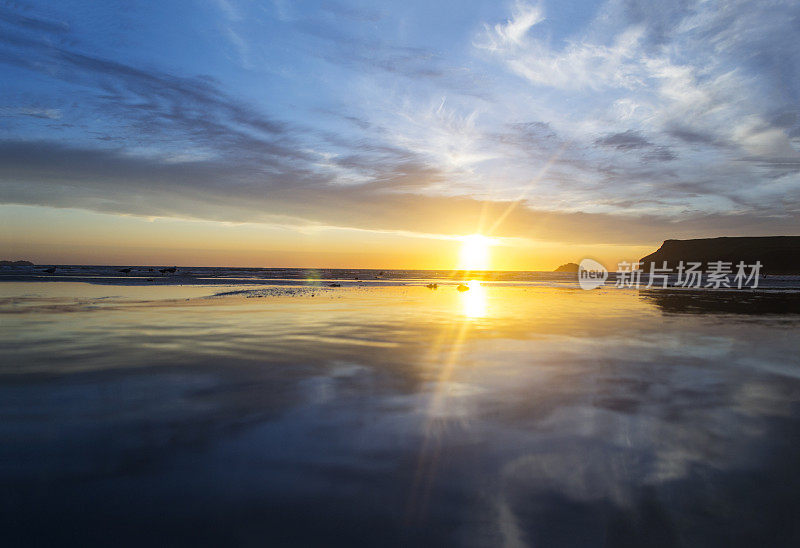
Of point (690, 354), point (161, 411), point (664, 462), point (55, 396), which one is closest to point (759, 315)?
point (690, 354)

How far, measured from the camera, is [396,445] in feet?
14.6

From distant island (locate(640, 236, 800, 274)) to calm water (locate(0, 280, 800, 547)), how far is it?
5666 inches

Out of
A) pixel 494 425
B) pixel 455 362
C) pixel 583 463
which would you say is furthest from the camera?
pixel 455 362

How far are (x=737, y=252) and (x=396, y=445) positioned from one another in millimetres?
176506

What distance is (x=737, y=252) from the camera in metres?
140

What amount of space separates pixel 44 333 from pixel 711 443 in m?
14.1

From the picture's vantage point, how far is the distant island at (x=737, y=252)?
123312 millimetres

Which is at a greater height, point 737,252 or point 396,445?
point 737,252

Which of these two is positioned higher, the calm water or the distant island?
the distant island

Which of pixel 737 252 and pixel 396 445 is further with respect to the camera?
pixel 737 252

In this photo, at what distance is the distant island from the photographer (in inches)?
4855

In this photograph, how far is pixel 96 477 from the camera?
12.2ft

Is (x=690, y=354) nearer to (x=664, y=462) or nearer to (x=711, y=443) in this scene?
(x=711, y=443)

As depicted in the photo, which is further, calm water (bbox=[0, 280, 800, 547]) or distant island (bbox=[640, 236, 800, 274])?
distant island (bbox=[640, 236, 800, 274])
